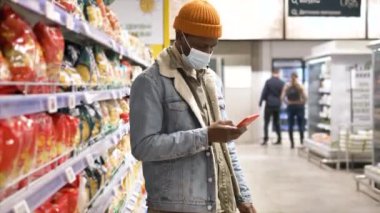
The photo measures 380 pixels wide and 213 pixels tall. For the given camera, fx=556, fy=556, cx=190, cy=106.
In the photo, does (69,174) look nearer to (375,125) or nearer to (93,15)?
(93,15)

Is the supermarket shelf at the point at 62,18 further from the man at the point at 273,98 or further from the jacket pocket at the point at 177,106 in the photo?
the man at the point at 273,98

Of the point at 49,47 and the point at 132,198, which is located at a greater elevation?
the point at 49,47

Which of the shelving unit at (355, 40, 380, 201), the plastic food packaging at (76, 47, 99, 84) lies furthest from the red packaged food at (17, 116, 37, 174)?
the shelving unit at (355, 40, 380, 201)

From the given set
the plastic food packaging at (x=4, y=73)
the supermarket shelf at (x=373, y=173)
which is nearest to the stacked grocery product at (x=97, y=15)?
the plastic food packaging at (x=4, y=73)

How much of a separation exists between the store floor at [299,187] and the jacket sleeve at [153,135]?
422cm

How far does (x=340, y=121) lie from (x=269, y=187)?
2.52 meters

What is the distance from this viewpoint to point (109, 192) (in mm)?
3238

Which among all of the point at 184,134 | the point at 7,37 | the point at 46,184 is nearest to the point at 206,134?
the point at 184,134

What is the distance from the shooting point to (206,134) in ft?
6.91

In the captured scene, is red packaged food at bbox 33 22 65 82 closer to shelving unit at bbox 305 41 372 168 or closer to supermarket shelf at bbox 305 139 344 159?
shelving unit at bbox 305 41 372 168

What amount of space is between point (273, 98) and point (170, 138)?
449 inches

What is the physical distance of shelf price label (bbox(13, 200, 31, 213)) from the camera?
1.53 meters

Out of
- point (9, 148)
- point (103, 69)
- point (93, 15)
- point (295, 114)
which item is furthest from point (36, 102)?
point (295, 114)

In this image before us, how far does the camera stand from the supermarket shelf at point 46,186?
155cm
